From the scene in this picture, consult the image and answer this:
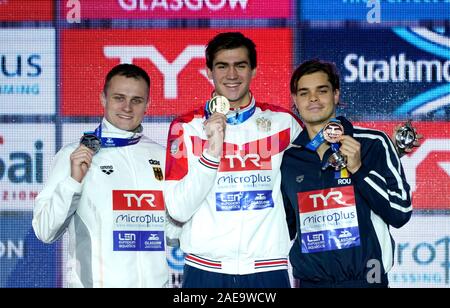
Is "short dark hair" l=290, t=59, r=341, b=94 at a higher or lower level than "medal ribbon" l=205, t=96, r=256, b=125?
higher

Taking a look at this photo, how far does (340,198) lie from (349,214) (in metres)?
0.07

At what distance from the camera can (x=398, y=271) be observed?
167 inches

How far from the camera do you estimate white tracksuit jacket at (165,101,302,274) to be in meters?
3.43

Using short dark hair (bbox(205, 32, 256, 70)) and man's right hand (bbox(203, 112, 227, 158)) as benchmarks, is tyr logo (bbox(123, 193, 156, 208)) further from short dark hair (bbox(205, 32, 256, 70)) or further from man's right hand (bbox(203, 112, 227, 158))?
short dark hair (bbox(205, 32, 256, 70))

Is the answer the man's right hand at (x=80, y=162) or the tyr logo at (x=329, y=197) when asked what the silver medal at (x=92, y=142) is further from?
the tyr logo at (x=329, y=197)

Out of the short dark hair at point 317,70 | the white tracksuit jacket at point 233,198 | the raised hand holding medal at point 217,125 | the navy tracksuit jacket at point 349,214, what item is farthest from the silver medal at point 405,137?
the raised hand holding medal at point 217,125

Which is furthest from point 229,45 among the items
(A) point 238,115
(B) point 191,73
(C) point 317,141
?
(B) point 191,73

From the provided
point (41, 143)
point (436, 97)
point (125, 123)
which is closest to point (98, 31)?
point (41, 143)

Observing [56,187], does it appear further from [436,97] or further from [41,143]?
[436,97]

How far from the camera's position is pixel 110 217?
11.3ft

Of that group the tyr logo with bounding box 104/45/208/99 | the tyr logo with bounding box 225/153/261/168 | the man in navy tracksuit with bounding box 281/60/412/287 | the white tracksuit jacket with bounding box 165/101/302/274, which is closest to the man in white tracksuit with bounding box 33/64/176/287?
the white tracksuit jacket with bounding box 165/101/302/274

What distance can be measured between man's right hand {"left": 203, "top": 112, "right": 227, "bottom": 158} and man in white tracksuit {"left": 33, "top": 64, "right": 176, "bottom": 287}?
0.35 meters

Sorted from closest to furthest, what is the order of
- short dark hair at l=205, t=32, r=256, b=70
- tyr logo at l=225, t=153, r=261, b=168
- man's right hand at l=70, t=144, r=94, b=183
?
man's right hand at l=70, t=144, r=94, b=183, tyr logo at l=225, t=153, r=261, b=168, short dark hair at l=205, t=32, r=256, b=70
